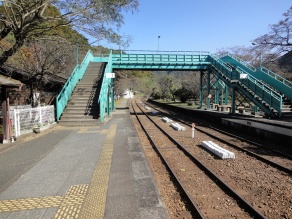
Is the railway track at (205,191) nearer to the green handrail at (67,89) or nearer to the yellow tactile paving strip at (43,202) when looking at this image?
the yellow tactile paving strip at (43,202)

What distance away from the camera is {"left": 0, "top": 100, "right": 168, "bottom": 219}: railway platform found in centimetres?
448

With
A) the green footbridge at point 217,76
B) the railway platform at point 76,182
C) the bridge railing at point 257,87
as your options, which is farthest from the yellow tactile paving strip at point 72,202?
the bridge railing at point 257,87

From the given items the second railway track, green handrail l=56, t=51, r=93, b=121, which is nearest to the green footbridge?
green handrail l=56, t=51, r=93, b=121

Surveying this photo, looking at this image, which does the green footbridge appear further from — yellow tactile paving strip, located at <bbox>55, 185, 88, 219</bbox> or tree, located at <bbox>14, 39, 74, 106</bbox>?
yellow tactile paving strip, located at <bbox>55, 185, 88, 219</bbox>

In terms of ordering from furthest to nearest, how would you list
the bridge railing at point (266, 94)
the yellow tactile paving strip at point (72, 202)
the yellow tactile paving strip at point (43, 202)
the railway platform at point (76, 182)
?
the bridge railing at point (266, 94)
the yellow tactile paving strip at point (43, 202)
the railway platform at point (76, 182)
the yellow tactile paving strip at point (72, 202)

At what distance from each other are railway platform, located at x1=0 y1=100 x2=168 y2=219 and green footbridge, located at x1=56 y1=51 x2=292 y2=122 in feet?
25.2

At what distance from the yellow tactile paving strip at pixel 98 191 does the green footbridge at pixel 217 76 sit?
930 centimetres

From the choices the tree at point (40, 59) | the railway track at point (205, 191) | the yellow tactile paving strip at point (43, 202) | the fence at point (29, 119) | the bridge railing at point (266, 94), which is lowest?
the railway track at point (205, 191)

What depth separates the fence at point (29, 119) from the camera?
1147 centimetres

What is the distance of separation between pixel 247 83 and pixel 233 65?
659 centimetres

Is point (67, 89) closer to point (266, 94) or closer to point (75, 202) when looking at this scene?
point (266, 94)

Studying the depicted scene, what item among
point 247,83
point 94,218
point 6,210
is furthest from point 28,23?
point 247,83

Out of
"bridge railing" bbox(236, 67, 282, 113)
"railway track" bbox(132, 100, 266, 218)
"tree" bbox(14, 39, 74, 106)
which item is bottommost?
"railway track" bbox(132, 100, 266, 218)

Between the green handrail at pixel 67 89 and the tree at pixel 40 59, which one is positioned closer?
the green handrail at pixel 67 89
